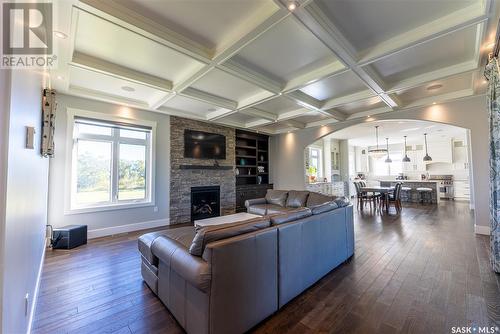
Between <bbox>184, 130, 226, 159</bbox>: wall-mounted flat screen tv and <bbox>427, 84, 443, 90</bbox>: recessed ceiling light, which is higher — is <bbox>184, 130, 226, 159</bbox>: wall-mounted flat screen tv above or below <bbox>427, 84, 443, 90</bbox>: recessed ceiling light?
below

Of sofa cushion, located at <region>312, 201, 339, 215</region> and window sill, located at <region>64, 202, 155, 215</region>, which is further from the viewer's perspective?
window sill, located at <region>64, 202, 155, 215</region>

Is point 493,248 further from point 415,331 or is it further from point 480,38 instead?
point 480,38

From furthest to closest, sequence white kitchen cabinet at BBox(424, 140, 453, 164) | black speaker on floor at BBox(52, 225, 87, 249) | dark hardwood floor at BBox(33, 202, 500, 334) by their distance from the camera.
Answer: white kitchen cabinet at BBox(424, 140, 453, 164) → black speaker on floor at BBox(52, 225, 87, 249) → dark hardwood floor at BBox(33, 202, 500, 334)

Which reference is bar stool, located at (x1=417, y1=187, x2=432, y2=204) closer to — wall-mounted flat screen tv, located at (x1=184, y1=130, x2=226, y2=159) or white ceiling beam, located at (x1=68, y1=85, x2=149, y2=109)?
wall-mounted flat screen tv, located at (x1=184, y1=130, x2=226, y2=159)

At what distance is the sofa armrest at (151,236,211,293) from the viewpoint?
147cm

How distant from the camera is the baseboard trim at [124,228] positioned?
4.36m

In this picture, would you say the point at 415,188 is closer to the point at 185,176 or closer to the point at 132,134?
the point at 185,176

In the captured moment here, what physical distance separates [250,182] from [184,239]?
5.88 metres

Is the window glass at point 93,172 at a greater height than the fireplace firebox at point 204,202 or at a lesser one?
greater

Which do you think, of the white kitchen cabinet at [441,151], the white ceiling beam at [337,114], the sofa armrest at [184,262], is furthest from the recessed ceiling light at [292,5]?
the white kitchen cabinet at [441,151]

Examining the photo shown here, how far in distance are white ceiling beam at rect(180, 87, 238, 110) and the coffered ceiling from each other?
28 mm

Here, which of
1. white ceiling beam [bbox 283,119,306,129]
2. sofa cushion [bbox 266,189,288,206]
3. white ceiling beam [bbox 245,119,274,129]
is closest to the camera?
sofa cushion [bbox 266,189,288,206]

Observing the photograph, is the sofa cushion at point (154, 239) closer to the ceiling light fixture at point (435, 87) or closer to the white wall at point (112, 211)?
the white wall at point (112, 211)

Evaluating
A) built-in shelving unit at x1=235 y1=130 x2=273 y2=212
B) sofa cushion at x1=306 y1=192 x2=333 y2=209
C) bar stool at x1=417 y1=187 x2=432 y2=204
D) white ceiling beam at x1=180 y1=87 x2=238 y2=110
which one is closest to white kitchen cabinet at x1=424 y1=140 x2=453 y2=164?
bar stool at x1=417 y1=187 x2=432 y2=204
